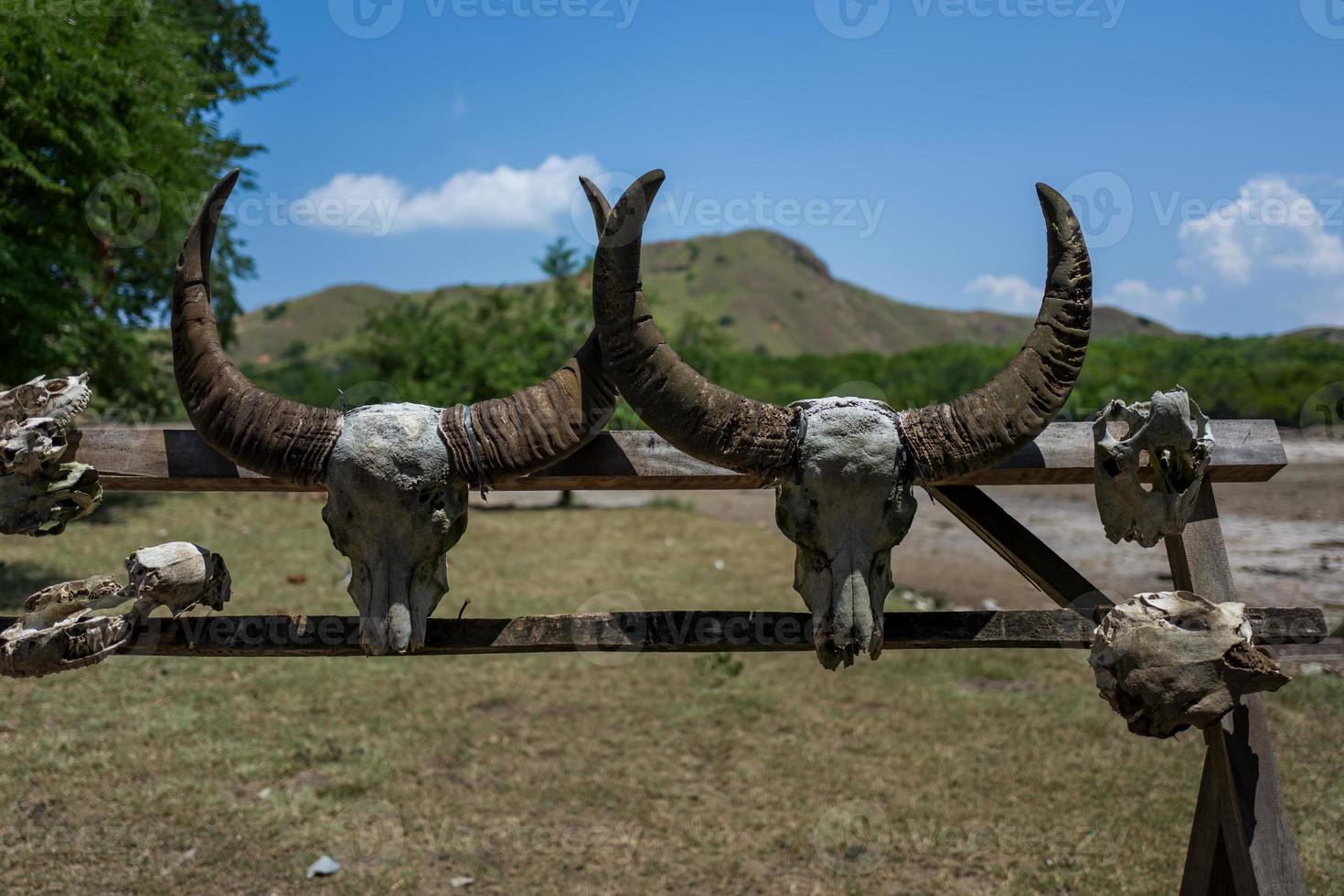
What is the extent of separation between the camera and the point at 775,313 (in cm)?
13688

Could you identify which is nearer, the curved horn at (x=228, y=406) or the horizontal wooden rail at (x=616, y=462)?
the curved horn at (x=228, y=406)

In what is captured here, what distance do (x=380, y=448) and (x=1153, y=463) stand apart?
2.39 meters

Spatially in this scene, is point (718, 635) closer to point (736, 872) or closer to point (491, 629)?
point (491, 629)

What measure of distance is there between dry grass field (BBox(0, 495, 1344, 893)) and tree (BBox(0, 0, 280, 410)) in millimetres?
3062

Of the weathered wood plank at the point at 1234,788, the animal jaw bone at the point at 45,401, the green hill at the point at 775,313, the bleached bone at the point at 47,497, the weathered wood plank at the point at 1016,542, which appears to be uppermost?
the green hill at the point at 775,313

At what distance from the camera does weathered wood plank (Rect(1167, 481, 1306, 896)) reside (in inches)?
115

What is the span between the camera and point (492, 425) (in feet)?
8.98

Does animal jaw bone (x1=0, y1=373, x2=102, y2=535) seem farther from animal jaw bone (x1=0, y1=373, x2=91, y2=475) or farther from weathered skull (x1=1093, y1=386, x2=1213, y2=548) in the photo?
weathered skull (x1=1093, y1=386, x2=1213, y2=548)

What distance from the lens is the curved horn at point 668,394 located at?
2549 mm

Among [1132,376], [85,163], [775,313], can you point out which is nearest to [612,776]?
[85,163]

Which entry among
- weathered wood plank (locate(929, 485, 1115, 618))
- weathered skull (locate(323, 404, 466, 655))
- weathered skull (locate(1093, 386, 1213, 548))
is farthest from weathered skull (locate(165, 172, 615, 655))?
weathered skull (locate(1093, 386, 1213, 548))

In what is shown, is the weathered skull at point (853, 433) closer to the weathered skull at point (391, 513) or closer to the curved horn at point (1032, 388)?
the curved horn at point (1032, 388)

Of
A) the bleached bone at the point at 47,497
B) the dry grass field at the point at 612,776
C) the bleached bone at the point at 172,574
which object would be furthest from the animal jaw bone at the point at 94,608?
the dry grass field at the point at 612,776

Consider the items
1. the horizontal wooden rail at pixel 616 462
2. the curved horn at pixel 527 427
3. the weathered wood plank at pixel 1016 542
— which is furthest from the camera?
the weathered wood plank at pixel 1016 542
